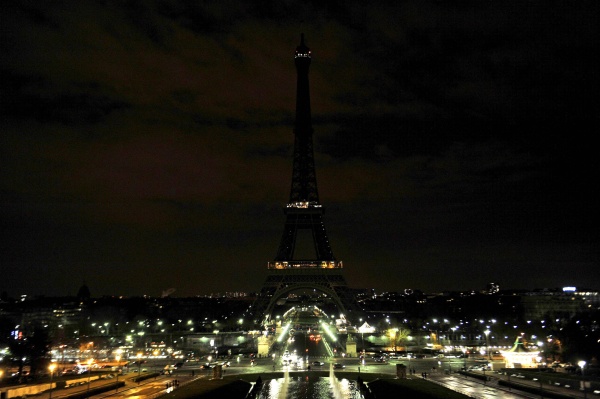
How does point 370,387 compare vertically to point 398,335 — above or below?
below

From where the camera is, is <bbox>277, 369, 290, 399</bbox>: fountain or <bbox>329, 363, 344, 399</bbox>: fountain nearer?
<bbox>329, 363, 344, 399</bbox>: fountain

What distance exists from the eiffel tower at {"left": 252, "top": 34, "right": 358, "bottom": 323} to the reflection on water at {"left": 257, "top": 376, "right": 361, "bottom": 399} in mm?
44684

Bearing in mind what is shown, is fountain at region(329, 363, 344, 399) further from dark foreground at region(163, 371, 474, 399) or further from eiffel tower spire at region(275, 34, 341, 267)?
eiffel tower spire at region(275, 34, 341, 267)

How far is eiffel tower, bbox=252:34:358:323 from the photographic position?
92.8 m

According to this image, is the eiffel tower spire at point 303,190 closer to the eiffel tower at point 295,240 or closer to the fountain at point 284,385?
the eiffel tower at point 295,240

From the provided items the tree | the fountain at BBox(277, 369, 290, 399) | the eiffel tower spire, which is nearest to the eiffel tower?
the eiffel tower spire

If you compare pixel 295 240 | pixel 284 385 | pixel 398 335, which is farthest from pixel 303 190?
pixel 284 385

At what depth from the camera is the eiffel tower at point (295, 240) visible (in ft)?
304

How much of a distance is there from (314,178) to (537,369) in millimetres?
59929

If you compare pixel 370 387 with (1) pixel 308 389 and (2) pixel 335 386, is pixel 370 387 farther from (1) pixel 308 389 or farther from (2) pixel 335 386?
(1) pixel 308 389

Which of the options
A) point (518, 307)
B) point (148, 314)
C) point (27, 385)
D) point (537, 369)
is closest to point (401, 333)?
point (537, 369)

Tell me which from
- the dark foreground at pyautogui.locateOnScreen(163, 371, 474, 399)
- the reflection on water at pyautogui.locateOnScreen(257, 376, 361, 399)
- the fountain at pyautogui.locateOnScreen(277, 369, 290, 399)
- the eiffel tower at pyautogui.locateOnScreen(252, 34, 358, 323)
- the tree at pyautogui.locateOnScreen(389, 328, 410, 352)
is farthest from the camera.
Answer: the eiffel tower at pyautogui.locateOnScreen(252, 34, 358, 323)

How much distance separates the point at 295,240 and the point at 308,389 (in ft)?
198

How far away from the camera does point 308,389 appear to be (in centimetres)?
3988
